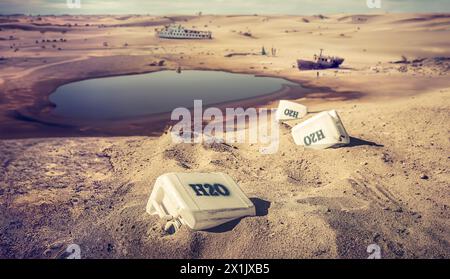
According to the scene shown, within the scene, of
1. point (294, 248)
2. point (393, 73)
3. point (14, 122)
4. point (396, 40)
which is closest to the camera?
point (294, 248)

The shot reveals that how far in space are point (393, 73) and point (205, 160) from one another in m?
19.0

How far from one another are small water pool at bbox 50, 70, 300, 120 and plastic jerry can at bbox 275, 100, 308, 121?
498 centimetres

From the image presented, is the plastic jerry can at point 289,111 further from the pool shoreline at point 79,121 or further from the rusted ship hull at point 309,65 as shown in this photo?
the rusted ship hull at point 309,65

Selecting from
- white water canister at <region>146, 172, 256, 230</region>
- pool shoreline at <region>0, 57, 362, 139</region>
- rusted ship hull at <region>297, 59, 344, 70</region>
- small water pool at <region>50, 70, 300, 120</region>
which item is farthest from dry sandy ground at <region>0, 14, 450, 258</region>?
rusted ship hull at <region>297, 59, 344, 70</region>

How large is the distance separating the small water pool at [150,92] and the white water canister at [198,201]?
944 centimetres

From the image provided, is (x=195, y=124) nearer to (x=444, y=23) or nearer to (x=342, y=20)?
(x=444, y=23)

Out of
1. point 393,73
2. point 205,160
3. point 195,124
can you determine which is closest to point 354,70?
point 393,73

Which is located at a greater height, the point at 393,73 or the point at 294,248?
the point at 393,73

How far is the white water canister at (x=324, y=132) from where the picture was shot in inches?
364

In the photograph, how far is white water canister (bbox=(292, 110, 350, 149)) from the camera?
924cm

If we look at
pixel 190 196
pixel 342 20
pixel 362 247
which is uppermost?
pixel 342 20

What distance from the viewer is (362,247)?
5.62 m

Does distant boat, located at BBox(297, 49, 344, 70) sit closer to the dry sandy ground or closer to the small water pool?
the small water pool

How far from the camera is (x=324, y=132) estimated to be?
941 cm
